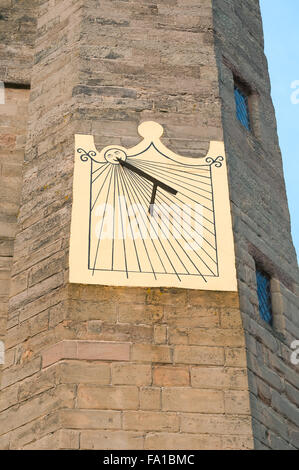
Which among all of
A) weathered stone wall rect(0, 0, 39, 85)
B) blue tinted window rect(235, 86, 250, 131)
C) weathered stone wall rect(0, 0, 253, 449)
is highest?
weathered stone wall rect(0, 0, 39, 85)

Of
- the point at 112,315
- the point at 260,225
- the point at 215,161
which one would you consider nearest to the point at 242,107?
the point at 215,161

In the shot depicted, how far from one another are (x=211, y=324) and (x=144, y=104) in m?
2.15

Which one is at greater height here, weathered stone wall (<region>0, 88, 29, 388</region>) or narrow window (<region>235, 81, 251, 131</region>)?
narrow window (<region>235, 81, 251, 131</region>)

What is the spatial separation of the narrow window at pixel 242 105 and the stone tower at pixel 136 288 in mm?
89

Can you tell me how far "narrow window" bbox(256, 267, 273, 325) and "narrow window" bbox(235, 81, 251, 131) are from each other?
5.37 feet

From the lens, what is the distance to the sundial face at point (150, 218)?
273 inches

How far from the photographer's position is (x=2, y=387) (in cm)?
670

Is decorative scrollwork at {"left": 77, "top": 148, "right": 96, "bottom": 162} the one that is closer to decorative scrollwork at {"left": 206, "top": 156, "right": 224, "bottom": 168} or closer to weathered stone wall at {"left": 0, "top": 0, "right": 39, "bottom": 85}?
decorative scrollwork at {"left": 206, "top": 156, "right": 224, "bottom": 168}

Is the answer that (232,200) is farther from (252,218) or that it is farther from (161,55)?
(161,55)

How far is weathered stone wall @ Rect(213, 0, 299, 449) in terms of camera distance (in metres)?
6.74

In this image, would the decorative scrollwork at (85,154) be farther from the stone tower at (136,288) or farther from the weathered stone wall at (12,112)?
the weathered stone wall at (12,112)

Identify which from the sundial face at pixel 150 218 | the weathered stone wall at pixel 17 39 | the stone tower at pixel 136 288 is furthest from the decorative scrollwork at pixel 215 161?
the weathered stone wall at pixel 17 39

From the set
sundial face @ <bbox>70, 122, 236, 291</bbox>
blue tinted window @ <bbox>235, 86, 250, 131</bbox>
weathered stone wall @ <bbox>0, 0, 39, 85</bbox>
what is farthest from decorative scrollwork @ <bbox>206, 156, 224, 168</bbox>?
weathered stone wall @ <bbox>0, 0, 39, 85</bbox>
